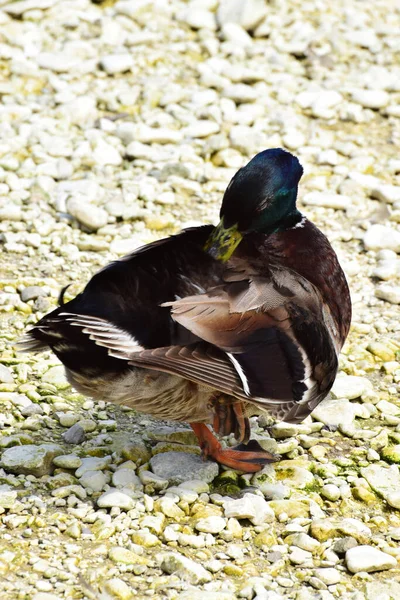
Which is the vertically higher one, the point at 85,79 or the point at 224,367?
the point at 224,367

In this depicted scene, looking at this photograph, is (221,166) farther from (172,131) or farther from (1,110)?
(1,110)

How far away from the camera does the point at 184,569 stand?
3732 millimetres

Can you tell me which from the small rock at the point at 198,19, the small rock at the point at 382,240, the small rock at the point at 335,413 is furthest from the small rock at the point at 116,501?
the small rock at the point at 198,19

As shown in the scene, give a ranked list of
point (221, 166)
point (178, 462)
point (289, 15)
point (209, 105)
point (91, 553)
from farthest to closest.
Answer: point (289, 15), point (209, 105), point (221, 166), point (178, 462), point (91, 553)

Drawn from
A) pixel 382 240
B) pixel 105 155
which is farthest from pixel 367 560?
pixel 105 155

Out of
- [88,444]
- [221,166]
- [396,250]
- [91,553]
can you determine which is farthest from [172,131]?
[91,553]

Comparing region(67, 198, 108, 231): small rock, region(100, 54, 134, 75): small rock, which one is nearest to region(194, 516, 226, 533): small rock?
region(67, 198, 108, 231): small rock

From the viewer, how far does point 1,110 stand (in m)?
7.94

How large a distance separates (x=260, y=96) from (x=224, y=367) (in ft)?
16.3

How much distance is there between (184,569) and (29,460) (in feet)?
3.17

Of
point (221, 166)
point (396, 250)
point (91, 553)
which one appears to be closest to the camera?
point (91, 553)

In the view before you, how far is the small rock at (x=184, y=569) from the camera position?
371cm

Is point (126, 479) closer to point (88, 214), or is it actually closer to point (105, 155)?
point (88, 214)

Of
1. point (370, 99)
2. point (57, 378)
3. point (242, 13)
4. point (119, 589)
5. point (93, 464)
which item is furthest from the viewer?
point (242, 13)
